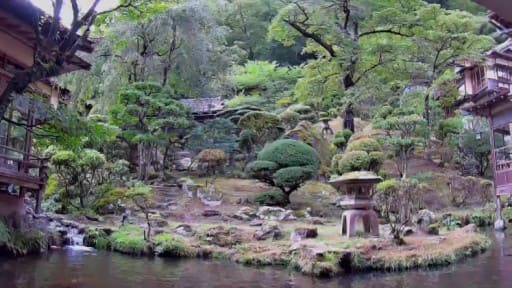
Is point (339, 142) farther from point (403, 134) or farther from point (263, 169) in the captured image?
point (263, 169)

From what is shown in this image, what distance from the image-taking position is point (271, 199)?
16.8 meters

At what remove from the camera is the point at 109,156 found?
2020cm

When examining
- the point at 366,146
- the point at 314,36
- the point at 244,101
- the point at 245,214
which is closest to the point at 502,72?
the point at 366,146

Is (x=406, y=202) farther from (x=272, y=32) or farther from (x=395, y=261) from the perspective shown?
(x=272, y=32)

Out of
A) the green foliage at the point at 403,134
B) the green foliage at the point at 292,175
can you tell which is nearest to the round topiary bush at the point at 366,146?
the green foliage at the point at 403,134

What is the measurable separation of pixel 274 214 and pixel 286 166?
2310mm

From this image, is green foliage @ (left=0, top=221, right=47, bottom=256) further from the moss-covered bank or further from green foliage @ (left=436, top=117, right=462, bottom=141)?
green foliage @ (left=436, top=117, right=462, bottom=141)

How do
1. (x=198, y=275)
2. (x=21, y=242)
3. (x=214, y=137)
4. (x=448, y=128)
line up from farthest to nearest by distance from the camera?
1. (x=448, y=128)
2. (x=214, y=137)
3. (x=21, y=242)
4. (x=198, y=275)

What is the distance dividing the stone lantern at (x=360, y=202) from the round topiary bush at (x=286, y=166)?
4820mm

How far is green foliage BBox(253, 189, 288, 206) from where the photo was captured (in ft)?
55.1

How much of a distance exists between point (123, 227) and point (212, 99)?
46.4ft

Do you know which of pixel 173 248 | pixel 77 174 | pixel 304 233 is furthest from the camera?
pixel 77 174

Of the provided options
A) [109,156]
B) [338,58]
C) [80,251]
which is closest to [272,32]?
[338,58]

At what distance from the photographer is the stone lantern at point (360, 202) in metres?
11.2
